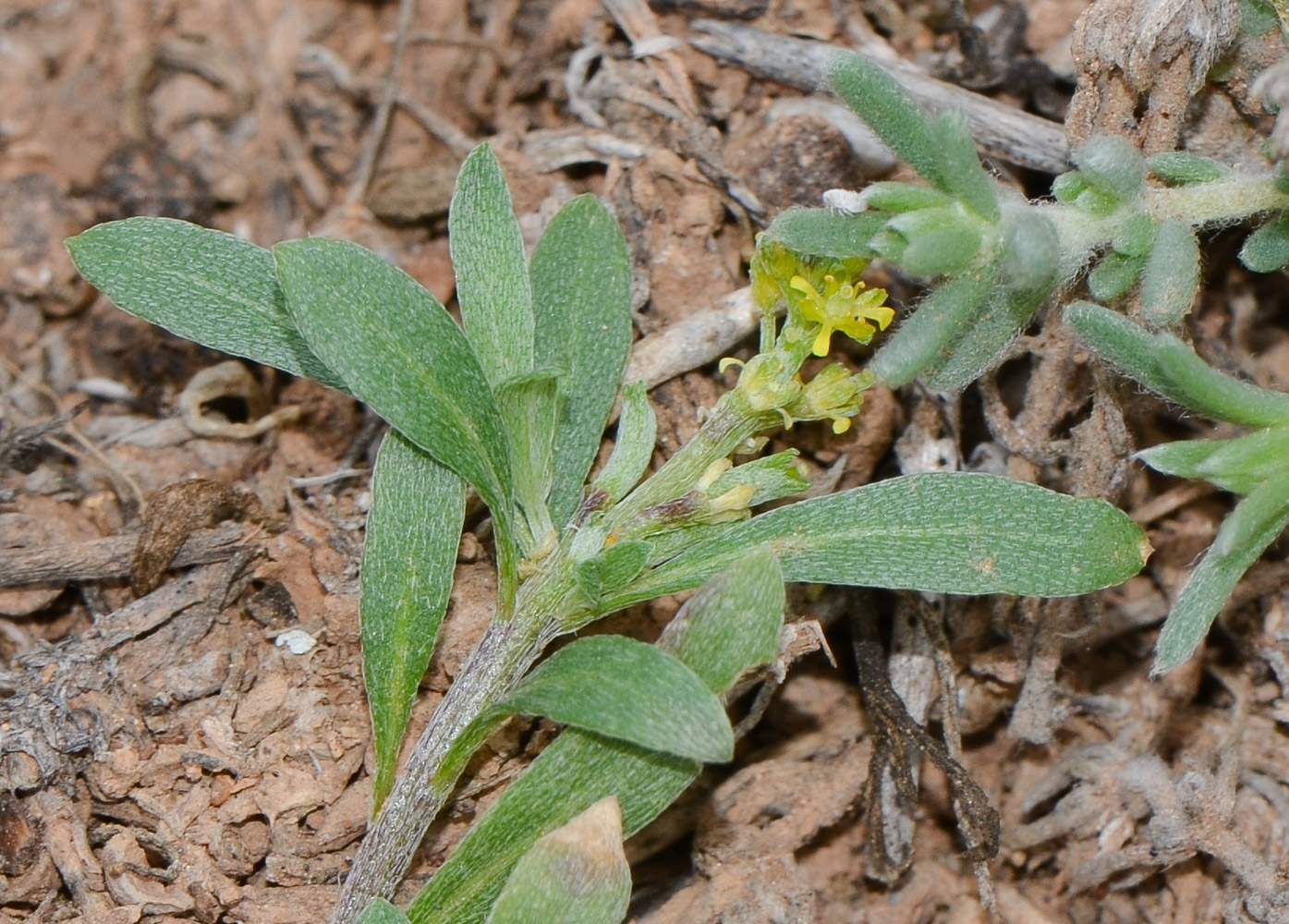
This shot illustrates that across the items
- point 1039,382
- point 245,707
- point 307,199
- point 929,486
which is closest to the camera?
point 929,486

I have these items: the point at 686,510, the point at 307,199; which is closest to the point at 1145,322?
the point at 686,510

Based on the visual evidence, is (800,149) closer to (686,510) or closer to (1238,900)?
(686,510)

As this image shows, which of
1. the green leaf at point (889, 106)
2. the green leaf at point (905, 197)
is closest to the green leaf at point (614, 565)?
the green leaf at point (905, 197)

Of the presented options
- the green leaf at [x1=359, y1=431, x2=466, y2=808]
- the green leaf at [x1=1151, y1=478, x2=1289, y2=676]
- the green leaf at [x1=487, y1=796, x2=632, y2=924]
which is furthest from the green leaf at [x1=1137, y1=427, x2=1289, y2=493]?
the green leaf at [x1=359, y1=431, x2=466, y2=808]

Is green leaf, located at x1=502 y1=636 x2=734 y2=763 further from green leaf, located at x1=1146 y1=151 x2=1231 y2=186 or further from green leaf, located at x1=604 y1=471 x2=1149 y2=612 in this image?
green leaf, located at x1=1146 y1=151 x2=1231 y2=186

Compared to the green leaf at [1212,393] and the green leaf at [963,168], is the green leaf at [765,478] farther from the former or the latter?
the green leaf at [1212,393]

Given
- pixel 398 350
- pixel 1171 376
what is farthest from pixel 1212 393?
pixel 398 350
